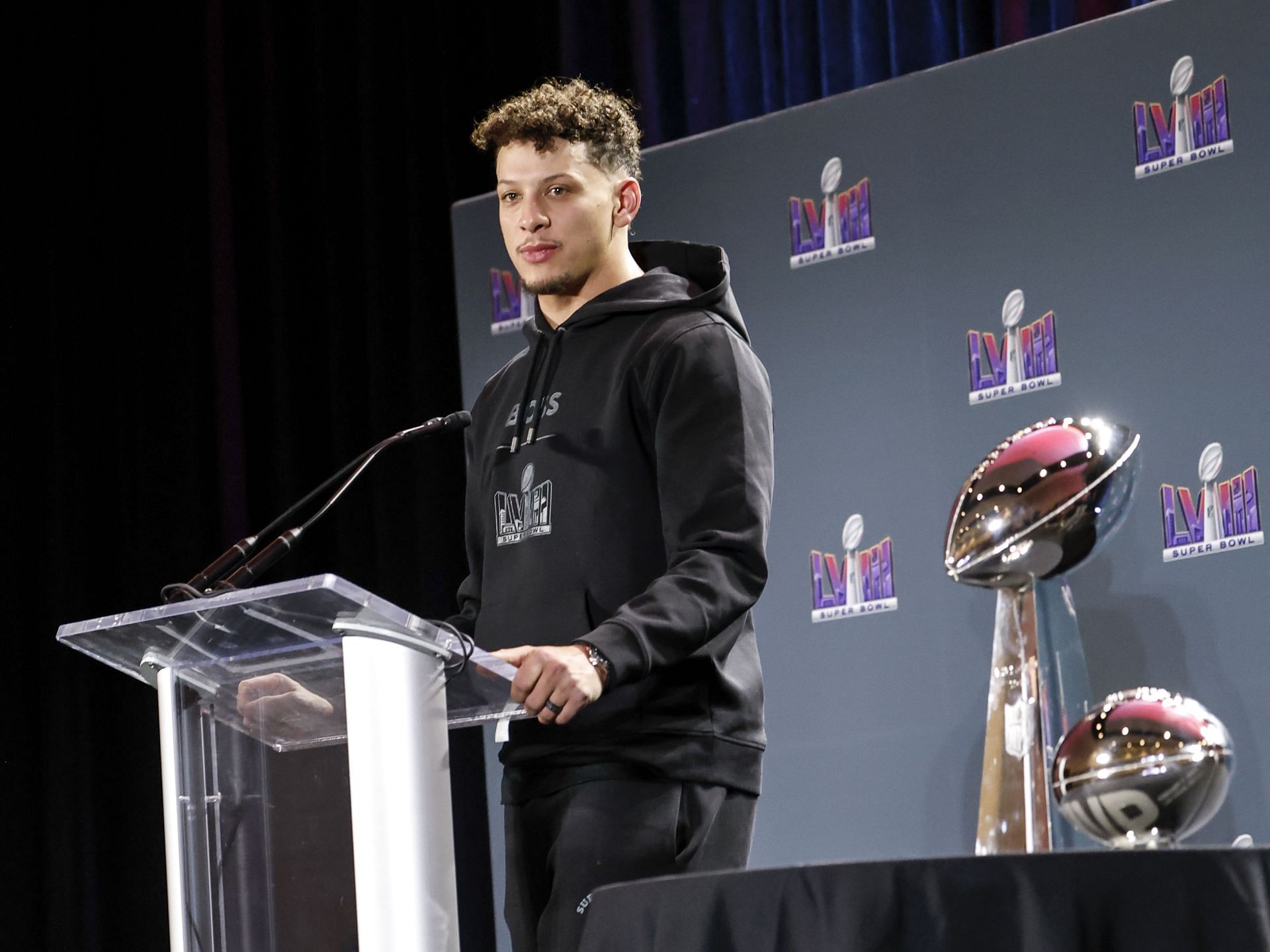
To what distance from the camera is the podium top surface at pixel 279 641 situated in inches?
57.9

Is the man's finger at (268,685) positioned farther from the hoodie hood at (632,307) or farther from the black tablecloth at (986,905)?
the hoodie hood at (632,307)

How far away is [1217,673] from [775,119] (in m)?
1.37

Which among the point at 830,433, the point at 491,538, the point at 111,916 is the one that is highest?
the point at 830,433

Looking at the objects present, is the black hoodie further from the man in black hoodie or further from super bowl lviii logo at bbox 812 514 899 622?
super bowl lviii logo at bbox 812 514 899 622

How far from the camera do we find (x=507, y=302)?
12.0ft

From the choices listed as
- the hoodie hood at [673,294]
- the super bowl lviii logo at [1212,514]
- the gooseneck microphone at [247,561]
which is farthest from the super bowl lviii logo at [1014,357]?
the gooseneck microphone at [247,561]

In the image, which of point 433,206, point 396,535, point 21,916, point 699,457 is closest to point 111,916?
point 21,916

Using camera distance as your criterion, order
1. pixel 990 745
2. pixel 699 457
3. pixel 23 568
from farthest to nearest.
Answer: pixel 23 568 < pixel 990 745 < pixel 699 457

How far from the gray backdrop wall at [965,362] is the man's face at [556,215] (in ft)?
3.43

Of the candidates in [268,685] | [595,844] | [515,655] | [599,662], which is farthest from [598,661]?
[268,685]

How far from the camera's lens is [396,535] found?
4094mm

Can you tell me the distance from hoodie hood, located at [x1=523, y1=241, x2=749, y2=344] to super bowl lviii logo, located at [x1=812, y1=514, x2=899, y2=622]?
3.00 ft

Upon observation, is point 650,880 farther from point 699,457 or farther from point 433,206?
point 433,206

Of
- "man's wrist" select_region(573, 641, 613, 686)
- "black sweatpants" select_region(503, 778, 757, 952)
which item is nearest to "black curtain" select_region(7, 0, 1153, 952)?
"black sweatpants" select_region(503, 778, 757, 952)
